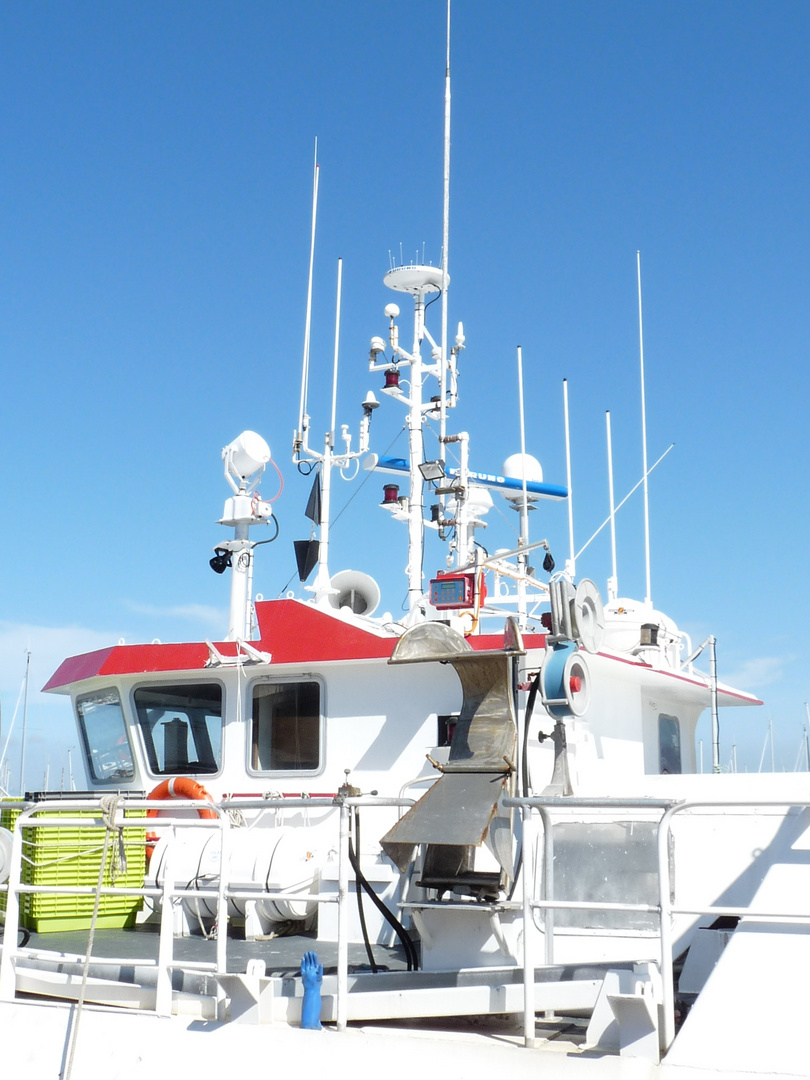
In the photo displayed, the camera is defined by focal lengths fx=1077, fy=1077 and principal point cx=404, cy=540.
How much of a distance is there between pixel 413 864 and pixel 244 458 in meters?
5.54

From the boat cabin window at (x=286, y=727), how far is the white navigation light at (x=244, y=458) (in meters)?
2.42

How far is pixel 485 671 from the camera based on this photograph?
5.75 metres

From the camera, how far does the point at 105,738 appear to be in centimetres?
984

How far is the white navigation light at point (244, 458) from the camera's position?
10.5 meters

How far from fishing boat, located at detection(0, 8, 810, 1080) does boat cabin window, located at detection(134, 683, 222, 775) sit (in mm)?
27

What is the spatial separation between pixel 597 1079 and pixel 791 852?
4.13ft

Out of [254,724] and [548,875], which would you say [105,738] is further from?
[548,875]

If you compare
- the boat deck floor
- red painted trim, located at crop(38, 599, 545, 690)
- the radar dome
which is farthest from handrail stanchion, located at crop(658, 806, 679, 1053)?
the radar dome

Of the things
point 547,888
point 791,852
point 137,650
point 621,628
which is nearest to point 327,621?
point 137,650

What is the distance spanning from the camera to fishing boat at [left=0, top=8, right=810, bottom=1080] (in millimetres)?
4492

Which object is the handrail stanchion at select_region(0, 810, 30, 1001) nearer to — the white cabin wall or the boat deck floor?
the boat deck floor

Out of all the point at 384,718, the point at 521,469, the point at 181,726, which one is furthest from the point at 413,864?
the point at 521,469

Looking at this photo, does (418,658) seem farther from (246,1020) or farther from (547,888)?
(246,1020)

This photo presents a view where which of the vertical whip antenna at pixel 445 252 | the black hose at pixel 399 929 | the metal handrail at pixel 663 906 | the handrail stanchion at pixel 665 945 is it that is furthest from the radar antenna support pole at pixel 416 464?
the handrail stanchion at pixel 665 945
